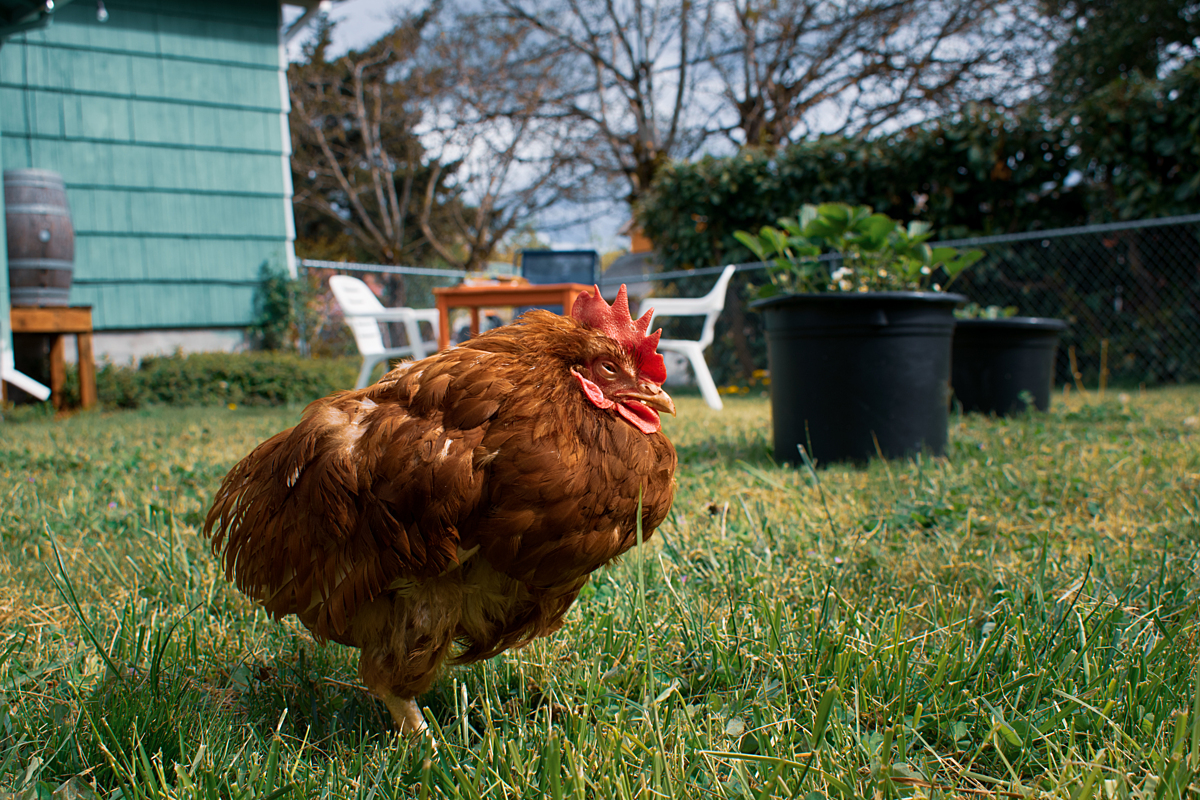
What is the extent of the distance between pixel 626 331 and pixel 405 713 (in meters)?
0.77

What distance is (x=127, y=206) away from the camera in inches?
291

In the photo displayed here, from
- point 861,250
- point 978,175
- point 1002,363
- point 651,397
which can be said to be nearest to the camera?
point 651,397

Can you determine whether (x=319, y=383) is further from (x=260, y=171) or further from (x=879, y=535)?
(x=879, y=535)

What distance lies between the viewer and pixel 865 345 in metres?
3.06

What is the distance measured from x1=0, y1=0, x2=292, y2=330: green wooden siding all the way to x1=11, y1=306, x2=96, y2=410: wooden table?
1066 mm

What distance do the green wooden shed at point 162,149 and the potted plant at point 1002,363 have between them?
7100 mm

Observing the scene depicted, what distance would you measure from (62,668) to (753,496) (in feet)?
6.73

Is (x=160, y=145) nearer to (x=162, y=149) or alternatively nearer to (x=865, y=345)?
(x=162, y=149)

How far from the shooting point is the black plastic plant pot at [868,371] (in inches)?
120

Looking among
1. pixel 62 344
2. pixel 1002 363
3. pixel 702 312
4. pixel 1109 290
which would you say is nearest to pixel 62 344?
pixel 62 344

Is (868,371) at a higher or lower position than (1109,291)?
lower

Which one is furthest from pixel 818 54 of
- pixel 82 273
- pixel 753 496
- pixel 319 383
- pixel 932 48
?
pixel 753 496

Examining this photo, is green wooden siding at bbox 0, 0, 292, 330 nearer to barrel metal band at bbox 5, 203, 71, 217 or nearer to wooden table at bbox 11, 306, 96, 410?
barrel metal band at bbox 5, 203, 71, 217

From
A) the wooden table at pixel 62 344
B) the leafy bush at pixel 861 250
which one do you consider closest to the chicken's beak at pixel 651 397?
the leafy bush at pixel 861 250
